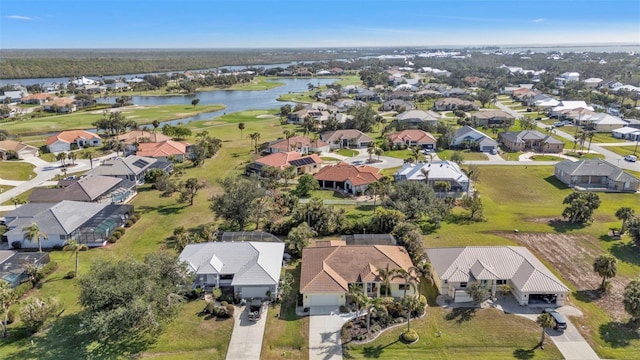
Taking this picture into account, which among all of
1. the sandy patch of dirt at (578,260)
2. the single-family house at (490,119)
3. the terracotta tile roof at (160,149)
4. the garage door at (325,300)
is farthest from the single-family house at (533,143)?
the garage door at (325,300)

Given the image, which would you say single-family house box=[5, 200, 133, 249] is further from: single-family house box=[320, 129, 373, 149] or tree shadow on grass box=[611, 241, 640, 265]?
tree shadow on grass box=[611, 241, 640, 265]

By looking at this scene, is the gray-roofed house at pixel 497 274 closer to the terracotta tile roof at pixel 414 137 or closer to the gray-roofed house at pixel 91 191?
the gray-roofed house at pixel 91 191

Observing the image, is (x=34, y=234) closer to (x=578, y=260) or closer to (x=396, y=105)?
(x=578, y=260)

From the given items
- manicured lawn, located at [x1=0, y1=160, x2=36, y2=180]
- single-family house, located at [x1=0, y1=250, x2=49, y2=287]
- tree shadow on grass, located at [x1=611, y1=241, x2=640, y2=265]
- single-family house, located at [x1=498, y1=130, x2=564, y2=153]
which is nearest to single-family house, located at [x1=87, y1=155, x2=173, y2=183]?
manicured lawn, located at [x1=0, y1=160, x2=36, y2=180]

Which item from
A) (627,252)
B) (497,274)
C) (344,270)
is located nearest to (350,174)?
(344,270)

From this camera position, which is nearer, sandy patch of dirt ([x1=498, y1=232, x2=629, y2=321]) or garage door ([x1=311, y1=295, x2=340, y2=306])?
garage door ([x1=311, y1=295, x2=340, y2=306])

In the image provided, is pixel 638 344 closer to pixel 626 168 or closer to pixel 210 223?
pixel 210 223
